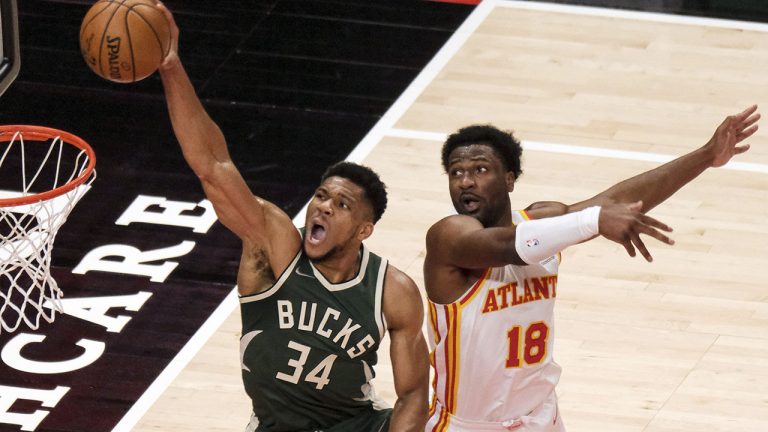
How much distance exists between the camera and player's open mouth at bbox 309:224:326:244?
19.3 ft

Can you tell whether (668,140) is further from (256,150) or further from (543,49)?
(256,150)

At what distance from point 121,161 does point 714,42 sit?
4872 mm

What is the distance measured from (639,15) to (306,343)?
745 centimetres

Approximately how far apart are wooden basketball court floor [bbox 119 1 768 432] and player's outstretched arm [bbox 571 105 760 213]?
1.71 meters

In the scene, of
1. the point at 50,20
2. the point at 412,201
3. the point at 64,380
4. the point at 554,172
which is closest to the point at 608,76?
the point at 554,172

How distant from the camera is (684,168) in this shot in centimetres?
627

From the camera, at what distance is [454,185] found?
19.5 ft

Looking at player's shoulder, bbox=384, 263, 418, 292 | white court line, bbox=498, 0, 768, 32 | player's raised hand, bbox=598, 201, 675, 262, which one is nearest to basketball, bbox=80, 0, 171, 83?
player's shoulder, bbox=384, 263, 418, 292

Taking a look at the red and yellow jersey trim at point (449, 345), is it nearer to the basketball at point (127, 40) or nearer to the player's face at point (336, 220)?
the player's face at point (336, 220)

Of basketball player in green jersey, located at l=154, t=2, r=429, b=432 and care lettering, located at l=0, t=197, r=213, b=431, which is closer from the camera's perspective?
basketball player in green jersey, located at l=154, t=2, r=429, b=432

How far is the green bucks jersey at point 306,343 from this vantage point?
19.2 feet

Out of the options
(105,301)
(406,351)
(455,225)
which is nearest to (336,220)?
(455,225)

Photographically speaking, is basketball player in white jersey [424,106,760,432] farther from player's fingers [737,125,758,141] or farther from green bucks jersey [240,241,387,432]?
green bucks jersey [240,241,387,432]

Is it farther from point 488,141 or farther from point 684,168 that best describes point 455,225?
point 684,168
